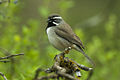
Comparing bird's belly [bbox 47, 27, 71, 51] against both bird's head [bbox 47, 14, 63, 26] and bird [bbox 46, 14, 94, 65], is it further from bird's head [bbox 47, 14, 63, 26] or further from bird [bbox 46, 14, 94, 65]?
bird's head [bbox 47, 14, 63, 26]

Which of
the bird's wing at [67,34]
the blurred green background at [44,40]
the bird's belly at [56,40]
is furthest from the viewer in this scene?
the bird's wing at [67,34]

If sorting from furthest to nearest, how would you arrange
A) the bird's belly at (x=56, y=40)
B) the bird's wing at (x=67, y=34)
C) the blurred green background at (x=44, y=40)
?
1. the bird's wing at (x=67, y=34)
2. the bird's belly at (x=56, y=40)
3. the blurred green background at (x=44, y=40)

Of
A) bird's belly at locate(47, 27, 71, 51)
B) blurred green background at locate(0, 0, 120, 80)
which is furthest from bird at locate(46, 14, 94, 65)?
blurred green background at locate(0, 0, 120, 80)

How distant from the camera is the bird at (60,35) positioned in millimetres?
5398

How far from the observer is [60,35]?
5652 millimetres

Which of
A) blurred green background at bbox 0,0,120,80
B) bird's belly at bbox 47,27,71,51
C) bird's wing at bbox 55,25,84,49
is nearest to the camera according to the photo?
blurred green background at bbox 0,0,120,80

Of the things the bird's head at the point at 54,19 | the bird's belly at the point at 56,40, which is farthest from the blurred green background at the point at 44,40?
the bird's head at the point at 54,19

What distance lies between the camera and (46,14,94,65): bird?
17.7 feet

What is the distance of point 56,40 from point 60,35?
0.24 m

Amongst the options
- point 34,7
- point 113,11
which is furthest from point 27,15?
point 113,11

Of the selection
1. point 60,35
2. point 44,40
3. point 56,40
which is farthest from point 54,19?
point 44,40

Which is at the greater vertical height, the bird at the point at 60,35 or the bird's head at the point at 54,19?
the bird's head at the point at 54,19

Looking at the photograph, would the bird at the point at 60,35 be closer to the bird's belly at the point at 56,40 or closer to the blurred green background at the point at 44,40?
the bird's belly at the point at 56,40

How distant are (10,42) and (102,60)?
221cm
